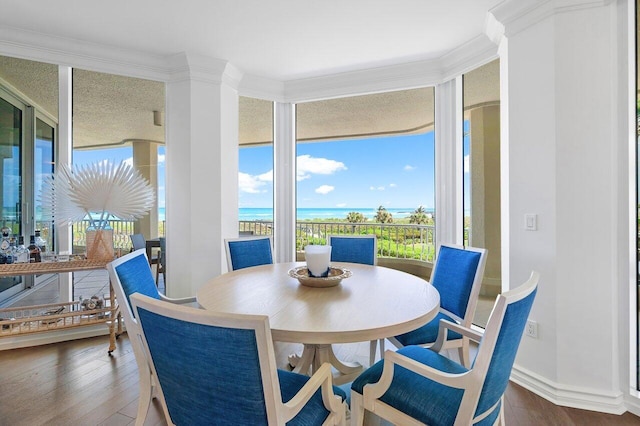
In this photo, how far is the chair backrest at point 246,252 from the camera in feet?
8.89

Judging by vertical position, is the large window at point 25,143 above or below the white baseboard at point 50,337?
above

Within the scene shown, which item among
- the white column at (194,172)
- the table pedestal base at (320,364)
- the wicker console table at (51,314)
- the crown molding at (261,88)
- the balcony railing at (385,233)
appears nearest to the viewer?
the table pedestal base at (320,364)

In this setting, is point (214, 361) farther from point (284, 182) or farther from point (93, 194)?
point (284, 182)

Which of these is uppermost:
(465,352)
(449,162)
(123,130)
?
(123,130)

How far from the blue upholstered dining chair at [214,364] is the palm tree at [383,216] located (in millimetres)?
4421

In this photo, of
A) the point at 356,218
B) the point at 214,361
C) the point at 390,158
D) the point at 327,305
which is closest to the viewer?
the point at 214,361

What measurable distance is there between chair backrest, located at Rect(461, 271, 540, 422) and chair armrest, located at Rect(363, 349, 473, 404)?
5 centimetres

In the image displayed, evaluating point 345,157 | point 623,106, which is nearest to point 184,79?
point 623,106

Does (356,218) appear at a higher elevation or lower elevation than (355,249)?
higher

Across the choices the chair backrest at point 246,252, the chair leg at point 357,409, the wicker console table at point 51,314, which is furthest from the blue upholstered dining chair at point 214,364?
the wicker console table at point 51,314

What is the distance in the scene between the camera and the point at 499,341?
107cm

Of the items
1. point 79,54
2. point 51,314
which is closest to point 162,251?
point 51,314

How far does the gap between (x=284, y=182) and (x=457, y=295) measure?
2.42m

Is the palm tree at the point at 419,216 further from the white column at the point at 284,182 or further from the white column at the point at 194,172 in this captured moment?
the white column at the point at 194,172
